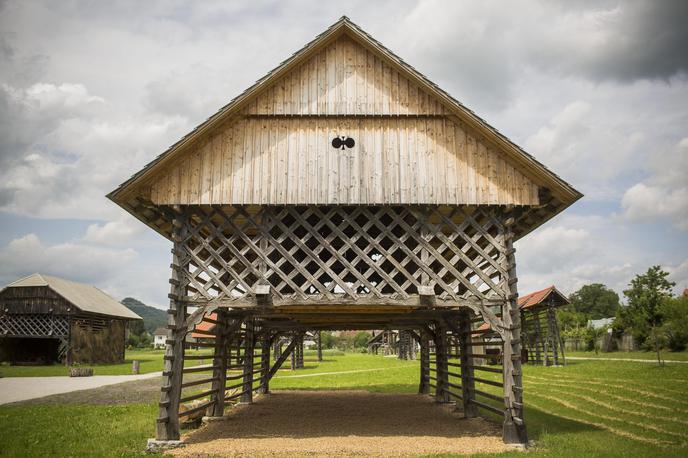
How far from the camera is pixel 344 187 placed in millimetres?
11836

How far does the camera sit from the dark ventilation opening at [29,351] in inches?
1693

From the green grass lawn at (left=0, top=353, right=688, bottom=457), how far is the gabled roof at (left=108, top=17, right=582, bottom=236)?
527 centimetres

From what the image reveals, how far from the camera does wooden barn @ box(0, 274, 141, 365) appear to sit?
41125mm

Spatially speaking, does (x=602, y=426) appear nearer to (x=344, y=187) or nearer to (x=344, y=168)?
(x=344, y=187)

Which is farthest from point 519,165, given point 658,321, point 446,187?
point 658,321

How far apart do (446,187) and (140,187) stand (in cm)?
710

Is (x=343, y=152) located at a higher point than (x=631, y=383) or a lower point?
higher

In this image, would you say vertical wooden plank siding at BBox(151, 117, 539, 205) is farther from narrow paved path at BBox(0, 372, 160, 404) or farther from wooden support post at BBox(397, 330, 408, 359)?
wooden support post at BBox(397, 330, 408, 359)

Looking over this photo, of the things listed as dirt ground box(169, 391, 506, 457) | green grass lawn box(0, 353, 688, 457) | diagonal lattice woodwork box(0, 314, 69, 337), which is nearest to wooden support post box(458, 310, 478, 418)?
dirt ground box(169, 391, 506, 457)

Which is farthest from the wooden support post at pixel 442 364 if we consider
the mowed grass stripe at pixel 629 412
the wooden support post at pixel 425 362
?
the mowed grass stripe at pixel 629 412

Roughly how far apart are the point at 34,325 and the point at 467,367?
3899 centimetres

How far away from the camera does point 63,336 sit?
135ft

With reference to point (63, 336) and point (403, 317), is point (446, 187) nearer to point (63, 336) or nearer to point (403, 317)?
point (403, 317)

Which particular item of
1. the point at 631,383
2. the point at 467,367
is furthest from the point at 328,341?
the point at 467,367
